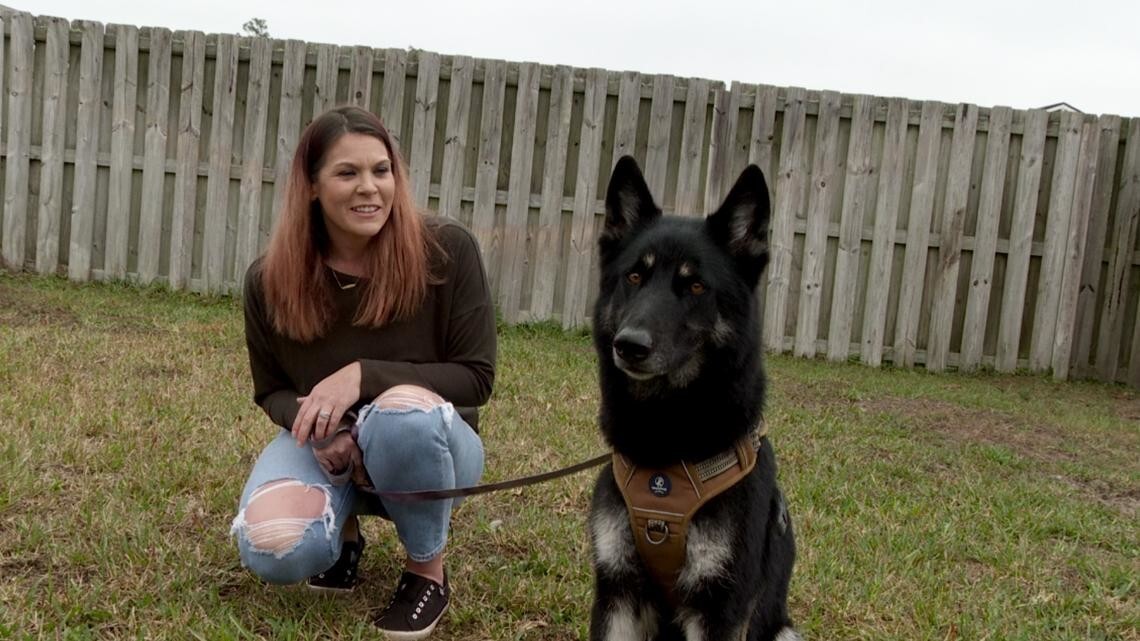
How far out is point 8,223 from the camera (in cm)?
786

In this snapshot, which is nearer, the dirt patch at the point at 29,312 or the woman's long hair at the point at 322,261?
the woman's long hair at the point at 322,261

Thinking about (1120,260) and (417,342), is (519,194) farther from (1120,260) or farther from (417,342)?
(1120,260)

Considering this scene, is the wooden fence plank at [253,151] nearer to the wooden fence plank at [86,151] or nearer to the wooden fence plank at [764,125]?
the wooden fence plank at [86,151]

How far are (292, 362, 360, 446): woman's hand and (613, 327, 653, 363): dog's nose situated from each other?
2.76 ft

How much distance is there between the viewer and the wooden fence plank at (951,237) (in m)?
7.64

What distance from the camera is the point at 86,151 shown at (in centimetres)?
779

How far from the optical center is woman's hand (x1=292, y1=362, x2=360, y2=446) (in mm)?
2664

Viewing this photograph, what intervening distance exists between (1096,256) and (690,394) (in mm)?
6809

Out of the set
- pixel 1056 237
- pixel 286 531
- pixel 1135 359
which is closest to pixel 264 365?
pixel 286 531

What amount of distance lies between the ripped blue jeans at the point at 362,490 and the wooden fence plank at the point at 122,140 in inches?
228

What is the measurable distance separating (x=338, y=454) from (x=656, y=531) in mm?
1014

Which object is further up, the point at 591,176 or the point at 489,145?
the point at 489,145

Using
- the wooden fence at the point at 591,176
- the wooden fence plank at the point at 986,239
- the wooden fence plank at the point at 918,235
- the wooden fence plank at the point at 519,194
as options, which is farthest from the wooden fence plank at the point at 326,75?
the wooden fence plank at the point at 986,239

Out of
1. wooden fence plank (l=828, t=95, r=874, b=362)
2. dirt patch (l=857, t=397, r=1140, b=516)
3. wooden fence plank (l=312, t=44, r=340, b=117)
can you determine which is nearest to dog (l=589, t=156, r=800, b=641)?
dirt patch (l=857, t=397, r=1140, b=516)
